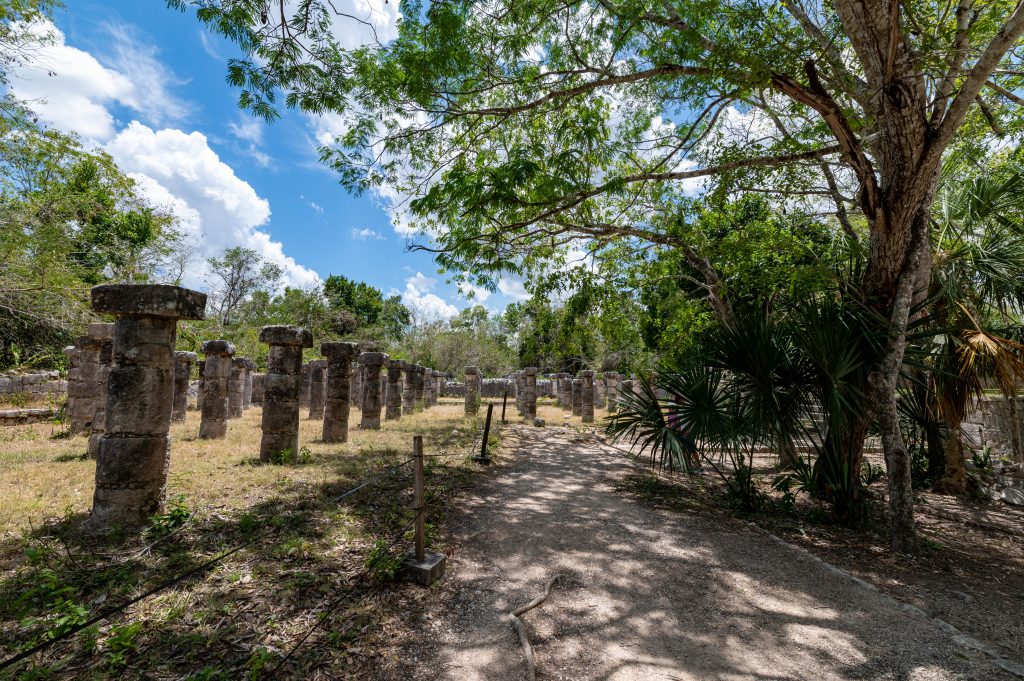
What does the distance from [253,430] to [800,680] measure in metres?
12.4

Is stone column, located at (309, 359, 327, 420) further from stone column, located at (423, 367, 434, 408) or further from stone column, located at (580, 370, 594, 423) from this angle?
stone column, located at (580, 370, 594, 423)

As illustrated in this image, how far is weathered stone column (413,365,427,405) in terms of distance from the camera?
19.9m

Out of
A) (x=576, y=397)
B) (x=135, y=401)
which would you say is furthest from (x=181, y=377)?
(x=576, y=397)

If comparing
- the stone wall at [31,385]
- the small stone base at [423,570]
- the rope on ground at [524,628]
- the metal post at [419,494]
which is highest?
the stone wall at [31,385]

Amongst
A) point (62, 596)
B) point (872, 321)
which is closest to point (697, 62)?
point (872, 321)

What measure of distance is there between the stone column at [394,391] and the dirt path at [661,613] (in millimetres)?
10246

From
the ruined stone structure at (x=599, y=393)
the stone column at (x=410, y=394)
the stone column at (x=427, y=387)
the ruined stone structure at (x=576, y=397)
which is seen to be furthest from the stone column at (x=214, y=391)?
the ruined stone structure at (x=599, y=393)

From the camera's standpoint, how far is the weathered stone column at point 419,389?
19.9m

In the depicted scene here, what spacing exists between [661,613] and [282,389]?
281 inches

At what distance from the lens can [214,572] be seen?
157 inches

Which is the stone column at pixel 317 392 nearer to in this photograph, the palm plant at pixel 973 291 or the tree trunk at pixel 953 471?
the palm plant at pixel 973 291

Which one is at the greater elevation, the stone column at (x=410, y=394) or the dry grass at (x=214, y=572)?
the stone column at (x=410, y=394)

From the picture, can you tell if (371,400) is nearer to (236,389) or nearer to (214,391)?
(214,391)

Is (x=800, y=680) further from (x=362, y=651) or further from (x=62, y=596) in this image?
(x=62, y=596)
